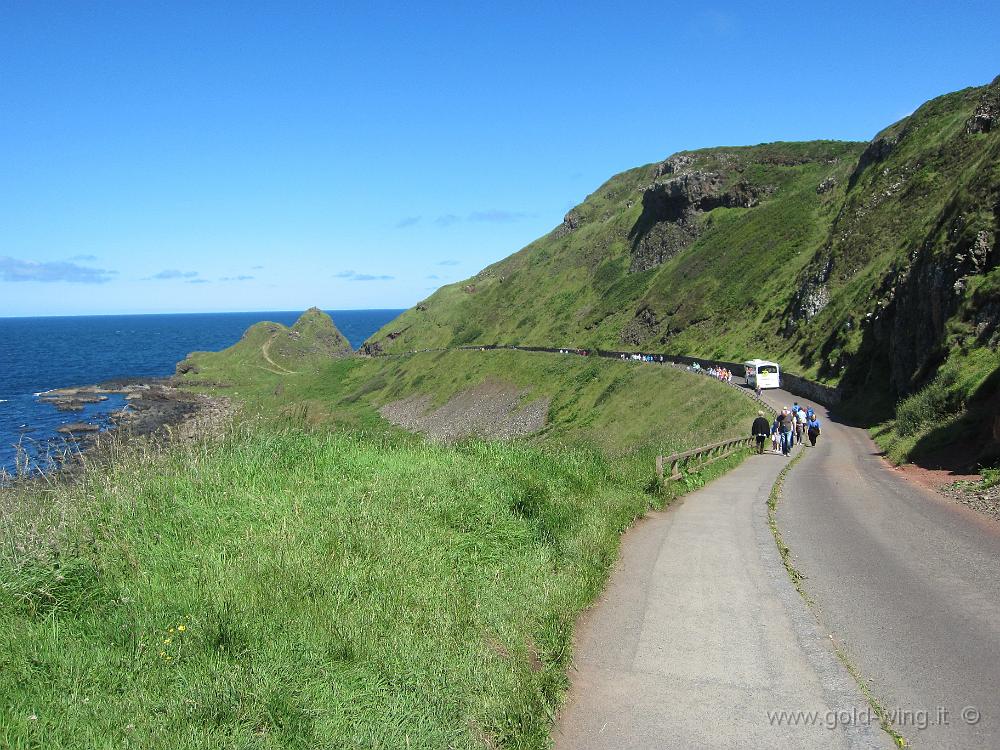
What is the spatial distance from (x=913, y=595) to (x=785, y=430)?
715 inches

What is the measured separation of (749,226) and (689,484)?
8167cm

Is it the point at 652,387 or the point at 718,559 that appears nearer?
the point at 718,559

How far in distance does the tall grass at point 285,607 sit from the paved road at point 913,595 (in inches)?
117

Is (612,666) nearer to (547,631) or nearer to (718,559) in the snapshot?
(547,631)

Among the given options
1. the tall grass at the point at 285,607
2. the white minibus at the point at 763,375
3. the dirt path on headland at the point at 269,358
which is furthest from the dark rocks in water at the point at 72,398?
the tall grass at the point at 285,607

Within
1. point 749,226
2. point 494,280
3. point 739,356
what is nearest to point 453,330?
point 494,280

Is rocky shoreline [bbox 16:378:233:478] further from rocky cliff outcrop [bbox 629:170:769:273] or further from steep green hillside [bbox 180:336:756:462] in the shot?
rocky cliff outcrop [bbox 629:170:769:273]

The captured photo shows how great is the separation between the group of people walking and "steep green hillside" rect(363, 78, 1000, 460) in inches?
113

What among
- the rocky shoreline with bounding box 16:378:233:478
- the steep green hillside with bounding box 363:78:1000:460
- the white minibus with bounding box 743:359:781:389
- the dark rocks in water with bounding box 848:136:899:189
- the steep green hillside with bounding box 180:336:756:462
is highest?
the dark rocks in water with bounding box 848:136:899:189

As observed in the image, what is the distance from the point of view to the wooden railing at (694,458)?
16281 millimetres

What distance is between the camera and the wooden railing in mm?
16281

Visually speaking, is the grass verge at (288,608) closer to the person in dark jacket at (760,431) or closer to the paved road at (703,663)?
the paved road at (703,663)

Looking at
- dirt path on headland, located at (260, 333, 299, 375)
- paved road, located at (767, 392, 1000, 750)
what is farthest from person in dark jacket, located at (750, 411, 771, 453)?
dirt path on headland, located at (260, 333, 299, 375)

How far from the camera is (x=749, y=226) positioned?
90875 mm
